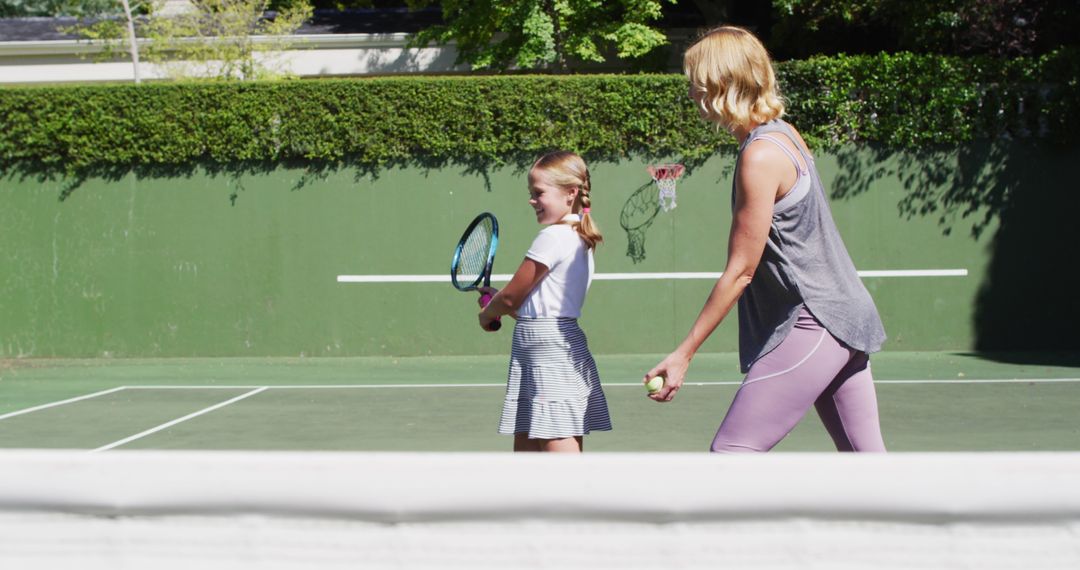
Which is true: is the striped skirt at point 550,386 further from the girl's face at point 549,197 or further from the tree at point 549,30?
the tree at point 549,30

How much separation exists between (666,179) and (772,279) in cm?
831

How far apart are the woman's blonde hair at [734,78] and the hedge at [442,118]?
26.8ft

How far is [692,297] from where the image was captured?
35.9 feet

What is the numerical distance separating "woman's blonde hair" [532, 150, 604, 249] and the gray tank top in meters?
0.96

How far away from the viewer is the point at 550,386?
3510 mm

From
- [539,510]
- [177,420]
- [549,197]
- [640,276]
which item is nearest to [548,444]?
[549,197]

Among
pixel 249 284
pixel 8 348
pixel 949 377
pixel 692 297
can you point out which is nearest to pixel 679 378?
pixel 949 377

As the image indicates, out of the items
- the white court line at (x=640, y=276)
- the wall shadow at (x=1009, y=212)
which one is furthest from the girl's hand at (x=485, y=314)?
the wall shadow at (x=1009, y=212)

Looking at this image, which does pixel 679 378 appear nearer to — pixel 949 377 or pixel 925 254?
pixel 949 377

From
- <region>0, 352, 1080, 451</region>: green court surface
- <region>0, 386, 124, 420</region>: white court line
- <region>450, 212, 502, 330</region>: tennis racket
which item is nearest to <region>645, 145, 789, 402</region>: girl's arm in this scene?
<region>450, 212, 502, 330</region>: tennis racket

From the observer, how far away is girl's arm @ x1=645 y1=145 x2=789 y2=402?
8.48 ft

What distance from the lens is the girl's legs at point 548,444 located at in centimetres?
348

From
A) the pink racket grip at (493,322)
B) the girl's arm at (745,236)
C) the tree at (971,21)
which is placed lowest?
the pink racket grip at (493,322)

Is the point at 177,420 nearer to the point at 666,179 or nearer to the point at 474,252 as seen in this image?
the point at 474,252
